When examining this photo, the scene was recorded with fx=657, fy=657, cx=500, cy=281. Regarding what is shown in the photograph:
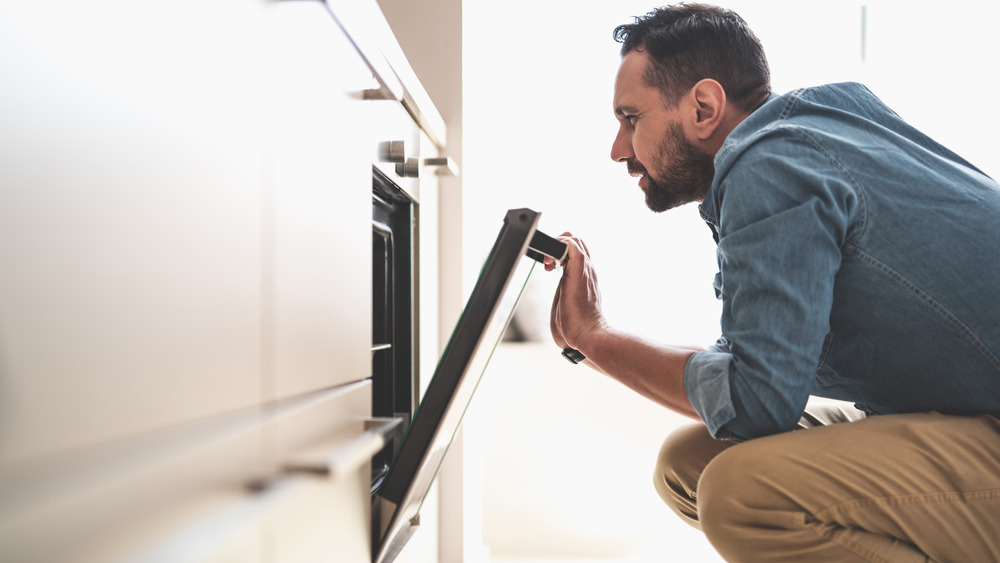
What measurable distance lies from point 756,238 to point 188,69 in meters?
0.74

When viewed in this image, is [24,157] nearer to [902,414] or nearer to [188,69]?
[188,69]

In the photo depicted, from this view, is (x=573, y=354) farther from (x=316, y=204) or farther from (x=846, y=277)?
(x=316, y=204)

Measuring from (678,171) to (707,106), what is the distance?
0.45 feet

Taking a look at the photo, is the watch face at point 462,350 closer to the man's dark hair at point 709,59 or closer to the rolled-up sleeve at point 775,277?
the rolled-up sleeve at point 775,277

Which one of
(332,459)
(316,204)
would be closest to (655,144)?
(316,204)

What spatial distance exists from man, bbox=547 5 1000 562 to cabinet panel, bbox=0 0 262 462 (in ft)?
2.24

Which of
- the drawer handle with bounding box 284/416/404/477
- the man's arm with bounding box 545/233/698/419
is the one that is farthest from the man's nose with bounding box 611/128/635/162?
the drawer handle with bounding box 284/416/404/477

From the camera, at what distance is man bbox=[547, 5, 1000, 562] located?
0.88 meters

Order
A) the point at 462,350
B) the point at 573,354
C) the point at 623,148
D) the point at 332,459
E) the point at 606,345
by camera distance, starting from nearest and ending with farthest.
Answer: the point at 332,459
the point at 462,350
the point at 606,345
the point at 573,354
the point at 623,148

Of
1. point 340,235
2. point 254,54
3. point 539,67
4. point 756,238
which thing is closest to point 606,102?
point 539,67

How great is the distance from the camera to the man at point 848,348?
877 millimetres

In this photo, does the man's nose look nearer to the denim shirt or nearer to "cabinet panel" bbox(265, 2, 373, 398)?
the denim shirt

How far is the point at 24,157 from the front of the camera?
0.28m

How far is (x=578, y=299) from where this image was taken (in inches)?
47.0
